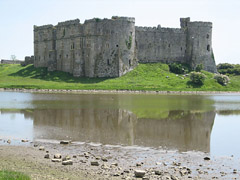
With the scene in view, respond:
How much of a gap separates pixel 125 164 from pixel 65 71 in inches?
2168

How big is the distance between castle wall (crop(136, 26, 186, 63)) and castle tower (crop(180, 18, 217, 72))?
120 centimetres

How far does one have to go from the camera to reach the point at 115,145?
1880 centimetres

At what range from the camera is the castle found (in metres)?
64.4

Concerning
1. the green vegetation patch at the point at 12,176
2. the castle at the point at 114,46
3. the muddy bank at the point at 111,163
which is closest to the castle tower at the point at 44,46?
the castle at the point at 114,46

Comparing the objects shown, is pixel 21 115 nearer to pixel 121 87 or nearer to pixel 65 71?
pixel 121 87

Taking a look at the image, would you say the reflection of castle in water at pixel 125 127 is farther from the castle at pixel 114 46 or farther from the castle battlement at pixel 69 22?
the castle battlement at pixel 69 22

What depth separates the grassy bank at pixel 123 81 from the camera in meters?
57.1

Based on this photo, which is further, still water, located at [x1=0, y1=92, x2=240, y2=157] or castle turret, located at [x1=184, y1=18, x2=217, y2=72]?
castle turret, located at [x1=184, y1=18, x2=217, y2=72]

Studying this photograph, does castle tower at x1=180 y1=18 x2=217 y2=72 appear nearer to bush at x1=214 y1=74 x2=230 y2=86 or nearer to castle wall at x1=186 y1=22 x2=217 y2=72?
castle wall at x1=186 y1=22 x2=217 y2=72

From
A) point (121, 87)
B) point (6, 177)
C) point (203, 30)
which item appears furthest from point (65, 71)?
point (6, 177)

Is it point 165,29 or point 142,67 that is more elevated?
point 165,29

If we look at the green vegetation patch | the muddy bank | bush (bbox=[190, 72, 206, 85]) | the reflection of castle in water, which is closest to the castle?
bush (bbox=[190, 72, 206, 85])

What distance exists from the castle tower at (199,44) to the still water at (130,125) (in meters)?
34.6

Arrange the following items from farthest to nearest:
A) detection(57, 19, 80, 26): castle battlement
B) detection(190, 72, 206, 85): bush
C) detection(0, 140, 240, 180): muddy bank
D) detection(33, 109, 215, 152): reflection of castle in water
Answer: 1. detection(57, 19, 80, 26): castle battlement
2. detection(190, 72, 206, 85): bush
3. detection(33, 109, 215, 152): reflection of castle in water
4. detection(0, 140, 240, 180): muddy bank
